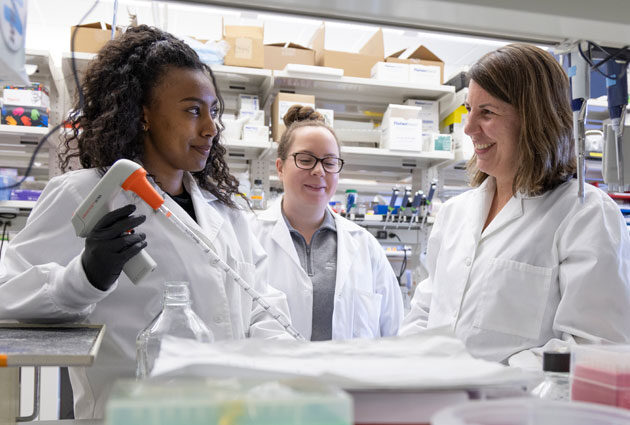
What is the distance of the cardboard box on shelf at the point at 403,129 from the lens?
3137 mm

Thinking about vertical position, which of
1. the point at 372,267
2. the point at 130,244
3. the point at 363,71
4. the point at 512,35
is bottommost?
the point at 372,267

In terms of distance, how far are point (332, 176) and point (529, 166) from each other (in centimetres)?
97

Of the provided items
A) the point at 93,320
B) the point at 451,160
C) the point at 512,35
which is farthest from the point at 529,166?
the point at 451,160

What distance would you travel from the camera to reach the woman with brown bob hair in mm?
1170

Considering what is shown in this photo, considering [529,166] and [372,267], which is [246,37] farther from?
[529,166]

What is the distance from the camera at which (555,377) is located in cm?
72

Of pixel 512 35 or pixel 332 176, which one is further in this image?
pixel 332 176

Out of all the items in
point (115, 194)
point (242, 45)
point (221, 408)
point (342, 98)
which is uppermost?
point (242, 45)

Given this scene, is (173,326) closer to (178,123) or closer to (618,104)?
(178,123)

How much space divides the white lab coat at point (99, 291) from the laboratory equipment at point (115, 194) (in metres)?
0.07

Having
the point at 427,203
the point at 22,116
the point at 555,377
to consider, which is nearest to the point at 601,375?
the point at 555,377

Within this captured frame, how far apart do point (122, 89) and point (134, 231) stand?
415 mm

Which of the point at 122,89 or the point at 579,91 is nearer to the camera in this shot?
the point at 579,91

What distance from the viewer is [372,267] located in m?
2.28
